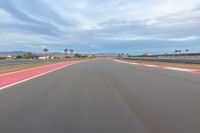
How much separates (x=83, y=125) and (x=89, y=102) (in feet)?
9.11

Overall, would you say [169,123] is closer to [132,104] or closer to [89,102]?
[132,104]

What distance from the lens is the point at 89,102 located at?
28.0 feet

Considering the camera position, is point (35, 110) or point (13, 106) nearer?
point (35, 110)

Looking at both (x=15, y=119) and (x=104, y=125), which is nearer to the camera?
(x=104, y=125)

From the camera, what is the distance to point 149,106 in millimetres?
7711

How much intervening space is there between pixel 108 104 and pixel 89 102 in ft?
2.14

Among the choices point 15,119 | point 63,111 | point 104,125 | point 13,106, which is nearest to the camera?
point 104,125

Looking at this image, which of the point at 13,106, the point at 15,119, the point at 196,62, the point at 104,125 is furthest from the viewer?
the point at 196,62

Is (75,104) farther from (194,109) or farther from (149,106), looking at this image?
(194,109)

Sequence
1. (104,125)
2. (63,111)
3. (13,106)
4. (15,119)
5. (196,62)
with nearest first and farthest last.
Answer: (104,125) < (15,119) < (63,111) < (13,106) < (196,62)

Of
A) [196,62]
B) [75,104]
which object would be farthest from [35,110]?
[196,62]

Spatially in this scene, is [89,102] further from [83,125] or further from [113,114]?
[83,125]

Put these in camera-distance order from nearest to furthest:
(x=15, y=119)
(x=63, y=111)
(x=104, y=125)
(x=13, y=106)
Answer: (x=104, y=125) → (x=15, y=119) → (x=63, y=111) → (x=13, y=106)

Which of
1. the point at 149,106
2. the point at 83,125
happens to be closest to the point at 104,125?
the point at 83,125
